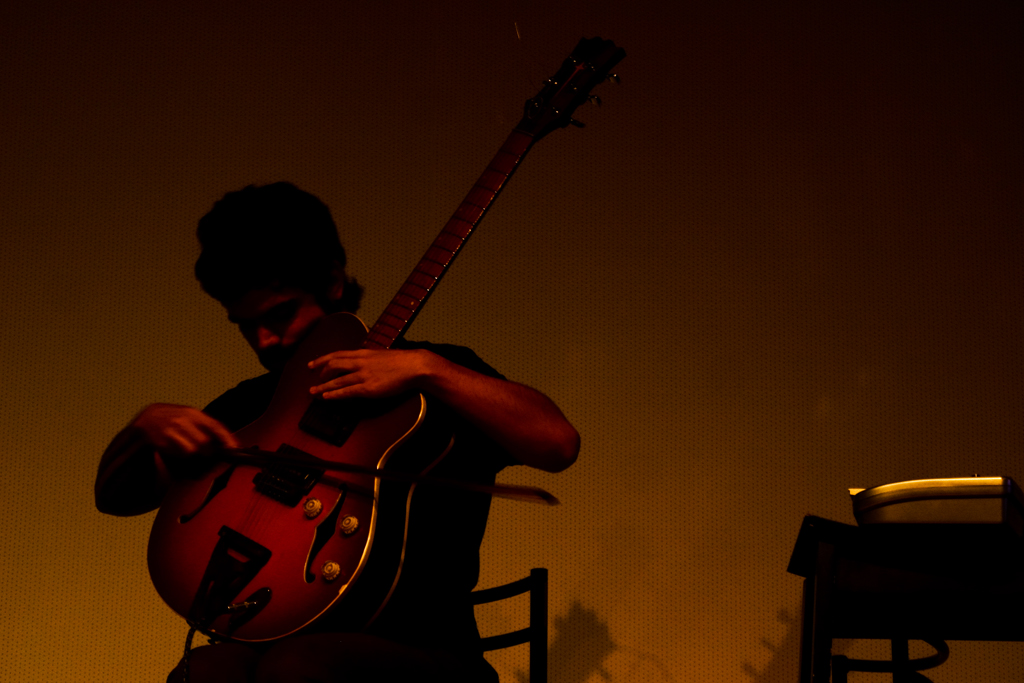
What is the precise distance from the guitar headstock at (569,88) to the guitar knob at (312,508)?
68cm

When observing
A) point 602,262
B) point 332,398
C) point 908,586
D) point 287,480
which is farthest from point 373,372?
point 602,262

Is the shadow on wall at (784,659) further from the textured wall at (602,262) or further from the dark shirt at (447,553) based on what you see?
the dark shirt at (447,553)

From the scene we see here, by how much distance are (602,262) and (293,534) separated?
123 cm

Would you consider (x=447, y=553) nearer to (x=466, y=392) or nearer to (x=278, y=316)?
(x=466, y=392)

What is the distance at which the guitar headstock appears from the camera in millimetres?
1418

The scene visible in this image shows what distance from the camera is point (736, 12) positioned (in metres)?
2.22

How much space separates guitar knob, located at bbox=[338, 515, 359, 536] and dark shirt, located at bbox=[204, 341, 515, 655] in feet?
0.32

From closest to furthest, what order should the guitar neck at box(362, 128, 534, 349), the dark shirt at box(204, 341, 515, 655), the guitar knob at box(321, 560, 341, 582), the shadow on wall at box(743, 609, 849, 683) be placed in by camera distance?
the guitar knob at box(321, 560, 341, 582) → the dark shirt at box(204, 341, 515, 655) → the guitar neck at box(362, 128, 534, 349) → the shadow on wall at box(743, 609, 849, 683)

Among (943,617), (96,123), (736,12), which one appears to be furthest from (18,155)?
(943,617)

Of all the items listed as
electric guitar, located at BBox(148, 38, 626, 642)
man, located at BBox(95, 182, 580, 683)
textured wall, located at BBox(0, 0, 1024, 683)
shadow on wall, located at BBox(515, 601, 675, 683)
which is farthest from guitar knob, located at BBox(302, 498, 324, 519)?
shadow on wall, located at BBox(515, 601, 675, 683)

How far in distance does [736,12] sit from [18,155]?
1.79 m

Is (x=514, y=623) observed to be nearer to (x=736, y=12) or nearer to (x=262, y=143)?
(x=262, y=143)

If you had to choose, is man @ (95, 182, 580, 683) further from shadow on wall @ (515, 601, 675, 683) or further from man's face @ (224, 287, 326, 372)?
shadow on wall @ (515, 601, 675, 683)

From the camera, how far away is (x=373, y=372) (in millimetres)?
1146
